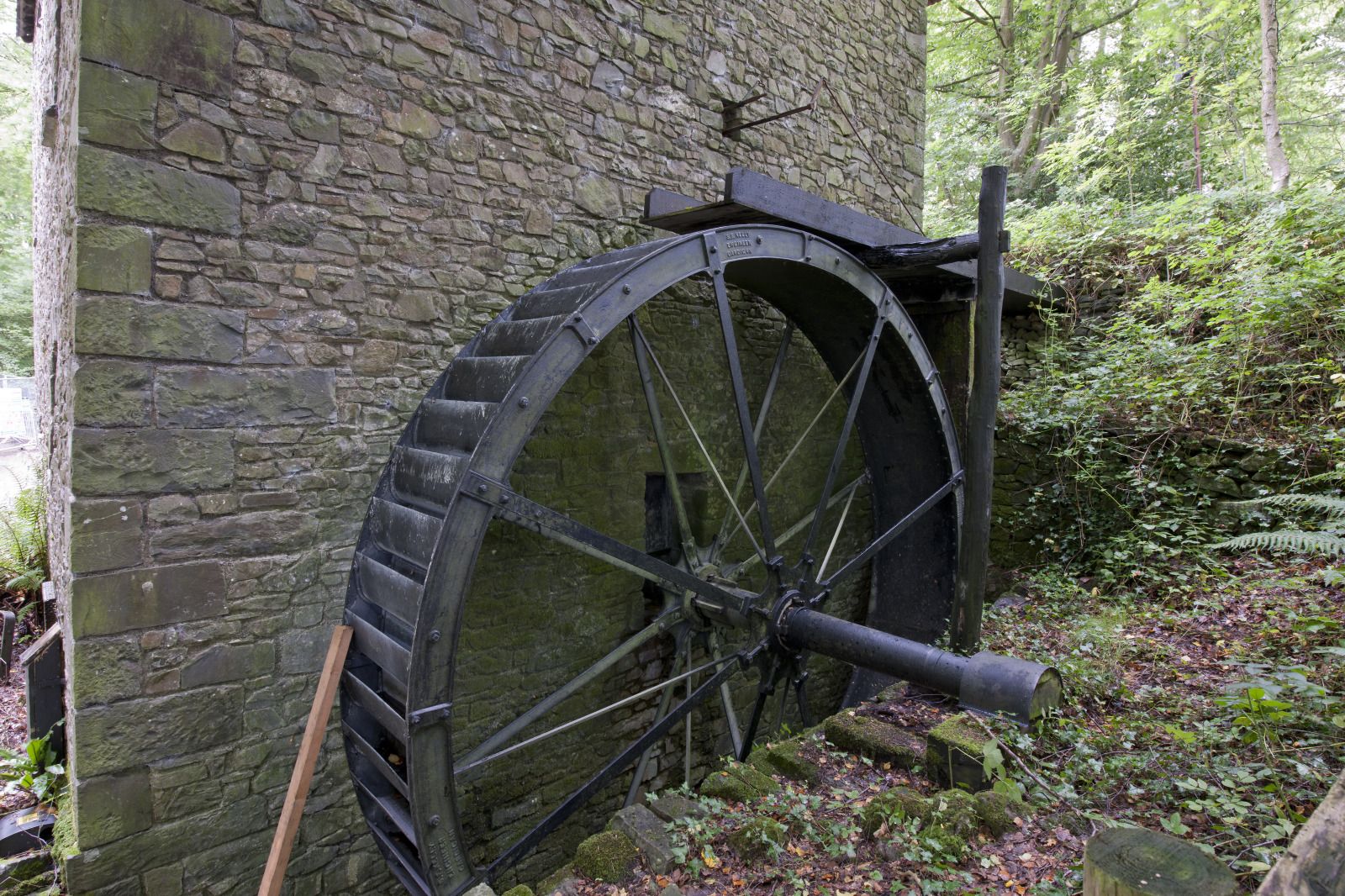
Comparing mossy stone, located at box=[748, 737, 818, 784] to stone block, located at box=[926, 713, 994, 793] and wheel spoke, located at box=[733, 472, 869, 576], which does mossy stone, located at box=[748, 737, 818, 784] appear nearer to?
stone block, located at box=[926, 713, 994, 793]

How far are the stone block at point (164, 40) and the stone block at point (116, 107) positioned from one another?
42 millimetres

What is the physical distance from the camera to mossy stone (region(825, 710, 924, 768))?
3.28 metres

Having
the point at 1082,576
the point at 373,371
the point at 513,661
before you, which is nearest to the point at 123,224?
the point at 373,371

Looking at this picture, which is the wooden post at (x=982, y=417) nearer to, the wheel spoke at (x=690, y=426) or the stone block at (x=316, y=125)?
the wheel spoke at (x=690, y=426)

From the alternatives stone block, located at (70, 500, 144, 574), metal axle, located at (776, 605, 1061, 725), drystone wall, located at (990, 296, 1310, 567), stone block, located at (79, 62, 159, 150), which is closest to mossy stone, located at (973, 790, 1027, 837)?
metal axle, located at (776, 605, 1061, 725)

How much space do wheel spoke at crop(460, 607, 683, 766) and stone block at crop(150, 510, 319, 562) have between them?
3.70 ft

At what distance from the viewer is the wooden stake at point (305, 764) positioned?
2668 millimetres

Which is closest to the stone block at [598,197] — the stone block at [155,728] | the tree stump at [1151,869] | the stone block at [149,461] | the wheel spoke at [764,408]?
the wheel spoke at [764,408]

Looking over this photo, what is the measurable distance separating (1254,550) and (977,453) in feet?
6.40

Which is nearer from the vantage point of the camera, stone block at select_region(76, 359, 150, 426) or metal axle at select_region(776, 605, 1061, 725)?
stone block at select_region(76, 359, 150, 426)

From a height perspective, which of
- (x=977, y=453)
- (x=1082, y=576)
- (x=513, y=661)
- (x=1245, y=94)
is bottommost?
(x=513, y=661)

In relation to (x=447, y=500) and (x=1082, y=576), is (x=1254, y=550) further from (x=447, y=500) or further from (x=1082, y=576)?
(x=447, y=500)

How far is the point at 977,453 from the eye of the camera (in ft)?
13.8

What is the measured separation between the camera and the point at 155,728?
2711 millimetres
